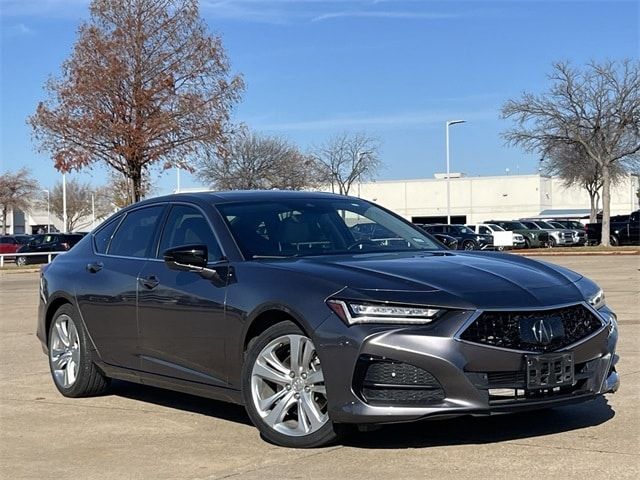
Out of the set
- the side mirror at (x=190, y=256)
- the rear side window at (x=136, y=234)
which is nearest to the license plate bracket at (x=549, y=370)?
the side mirror at (x=190, y=256)

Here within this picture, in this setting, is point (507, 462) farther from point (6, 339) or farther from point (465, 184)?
point (465, 184)

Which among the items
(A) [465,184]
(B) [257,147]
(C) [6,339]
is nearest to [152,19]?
(C) [6,339]

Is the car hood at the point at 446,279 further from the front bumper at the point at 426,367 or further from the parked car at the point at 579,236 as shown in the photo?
the parked car at the point at 579,236

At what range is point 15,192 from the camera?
8050 cm

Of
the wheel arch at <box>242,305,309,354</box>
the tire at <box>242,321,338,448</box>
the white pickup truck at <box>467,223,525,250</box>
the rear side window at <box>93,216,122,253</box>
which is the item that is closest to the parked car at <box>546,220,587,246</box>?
the white pickup truck at <box>467,223,525,250</box>

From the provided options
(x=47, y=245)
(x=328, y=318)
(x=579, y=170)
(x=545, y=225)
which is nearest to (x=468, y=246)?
(x=328, y=318)

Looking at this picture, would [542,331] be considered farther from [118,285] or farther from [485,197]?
[485,197]

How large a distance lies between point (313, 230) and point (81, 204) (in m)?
95.9

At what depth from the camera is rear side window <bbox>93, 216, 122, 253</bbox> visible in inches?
305

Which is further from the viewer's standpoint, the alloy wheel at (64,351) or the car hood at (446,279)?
the alloy wheel at (64,351)

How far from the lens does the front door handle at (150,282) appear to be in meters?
6.70

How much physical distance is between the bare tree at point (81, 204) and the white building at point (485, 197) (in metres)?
29.3

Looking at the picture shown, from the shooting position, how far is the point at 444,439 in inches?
225

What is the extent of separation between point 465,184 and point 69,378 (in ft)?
268
